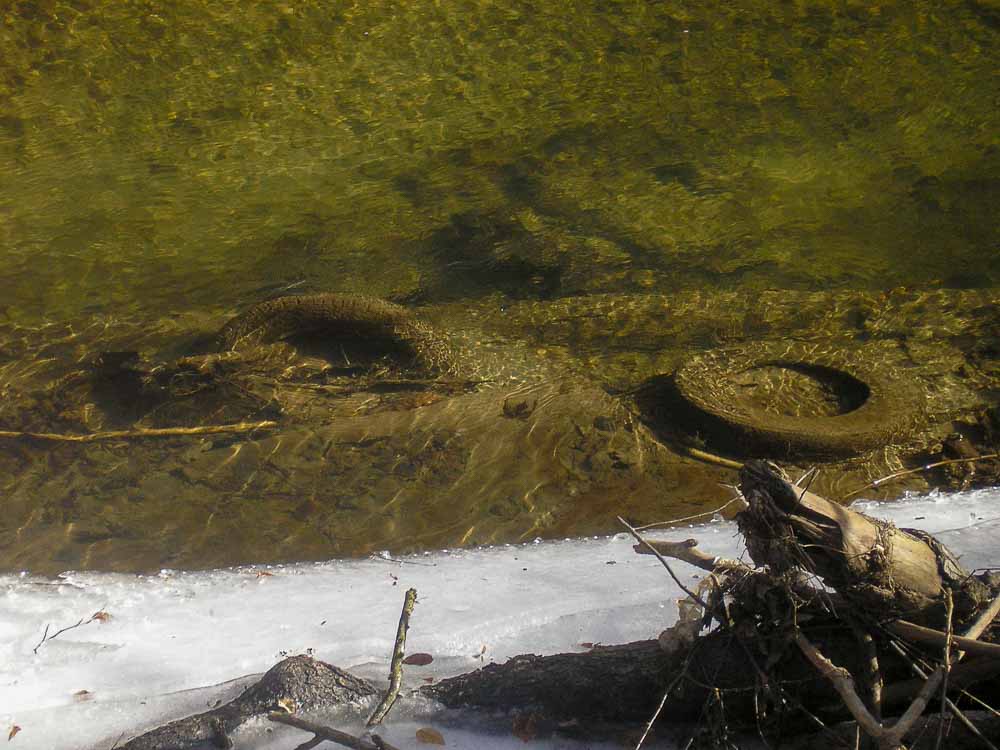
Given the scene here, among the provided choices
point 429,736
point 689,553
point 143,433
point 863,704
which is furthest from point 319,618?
point 143,433

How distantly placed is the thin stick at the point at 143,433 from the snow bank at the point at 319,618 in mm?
1274

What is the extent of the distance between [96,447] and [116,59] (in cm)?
733

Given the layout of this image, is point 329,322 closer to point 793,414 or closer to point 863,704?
point 793,414

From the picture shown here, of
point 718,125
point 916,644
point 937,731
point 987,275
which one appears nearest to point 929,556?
point 916,644

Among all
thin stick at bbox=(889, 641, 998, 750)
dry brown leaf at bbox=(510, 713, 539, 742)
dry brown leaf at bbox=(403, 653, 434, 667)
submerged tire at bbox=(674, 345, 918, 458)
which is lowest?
submerged tire at bbox=(674, 345, 918, 458)

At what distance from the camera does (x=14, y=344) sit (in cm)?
615

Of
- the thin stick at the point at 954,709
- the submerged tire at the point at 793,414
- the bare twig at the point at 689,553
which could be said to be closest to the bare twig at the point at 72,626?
the bare twig at the point at 689,553

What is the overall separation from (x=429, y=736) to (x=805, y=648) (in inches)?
38.1

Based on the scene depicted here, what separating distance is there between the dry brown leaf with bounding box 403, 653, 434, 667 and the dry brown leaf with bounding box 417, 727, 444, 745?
0.50 m

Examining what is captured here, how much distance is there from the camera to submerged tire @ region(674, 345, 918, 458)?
4793 millimetres

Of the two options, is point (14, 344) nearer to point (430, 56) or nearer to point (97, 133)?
point (97, 133)

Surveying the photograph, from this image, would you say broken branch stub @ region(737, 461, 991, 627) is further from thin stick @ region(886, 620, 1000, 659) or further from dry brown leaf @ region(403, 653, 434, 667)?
dry brown leaf @ region(403, 653, 434, 667)

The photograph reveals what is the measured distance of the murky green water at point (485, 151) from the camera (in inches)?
269

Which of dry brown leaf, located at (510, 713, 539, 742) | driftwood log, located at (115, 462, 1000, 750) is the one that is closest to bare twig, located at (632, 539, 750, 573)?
driftwood log, located at (115, 462, 1000, 750)
